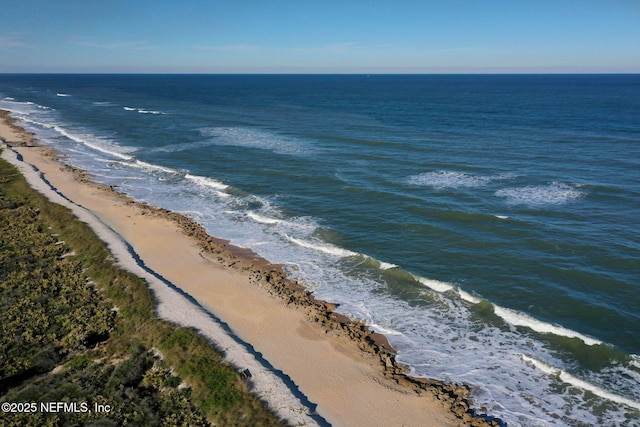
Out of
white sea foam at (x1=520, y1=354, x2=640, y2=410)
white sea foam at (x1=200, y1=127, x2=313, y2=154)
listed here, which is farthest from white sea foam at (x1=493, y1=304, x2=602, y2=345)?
white sea foam at (x1=200, y1=127, x2=313, y2=154)

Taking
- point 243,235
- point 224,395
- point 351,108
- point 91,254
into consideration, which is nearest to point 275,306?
point 224,395

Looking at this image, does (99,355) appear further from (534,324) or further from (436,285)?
(534,324)

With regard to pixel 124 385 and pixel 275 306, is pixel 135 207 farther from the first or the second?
pixel 124 385

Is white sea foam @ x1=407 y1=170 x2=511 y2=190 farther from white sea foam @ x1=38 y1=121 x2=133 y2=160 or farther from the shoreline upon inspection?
white sea foam @ x1=38 y1=121 x2=133 y2=160

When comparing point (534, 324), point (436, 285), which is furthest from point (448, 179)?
point (534, 324)

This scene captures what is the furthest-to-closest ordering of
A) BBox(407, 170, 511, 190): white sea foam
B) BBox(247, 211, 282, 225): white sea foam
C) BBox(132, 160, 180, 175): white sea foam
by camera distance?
BBox(132, 160, 180, 175): white sea foam
BBox(407, 170, 511, 190): white sea foam
BBox(247, 211, 282, 225): white sea foam
